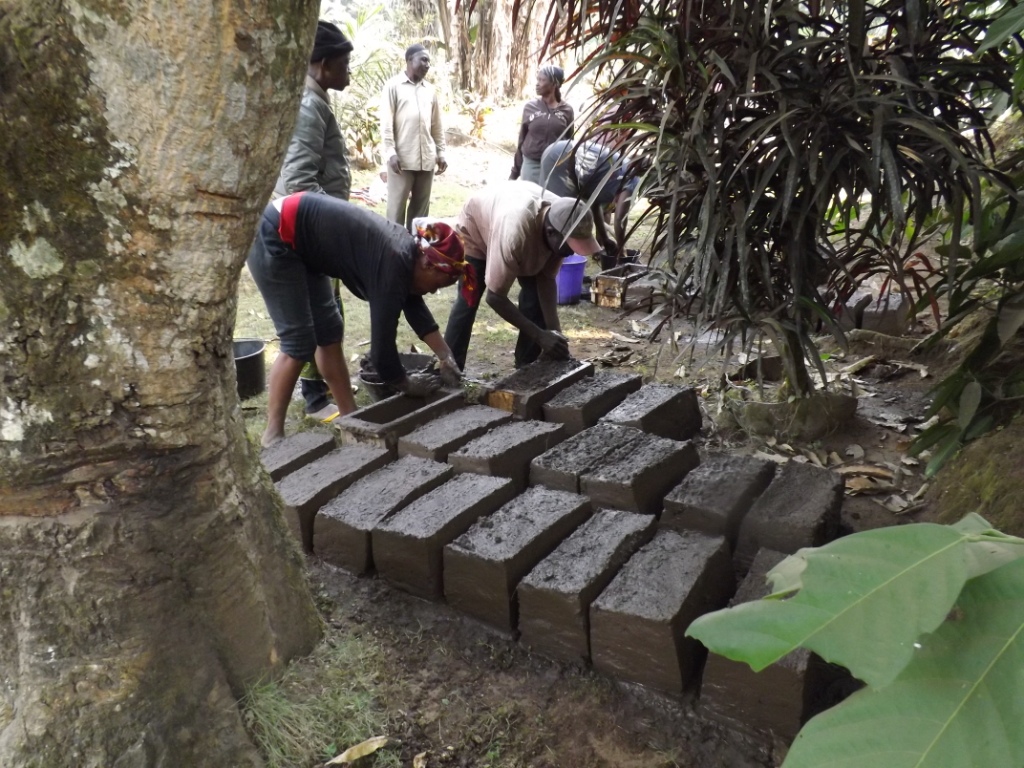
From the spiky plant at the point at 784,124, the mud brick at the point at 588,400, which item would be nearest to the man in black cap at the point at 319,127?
the mud brick at the point at 588,400

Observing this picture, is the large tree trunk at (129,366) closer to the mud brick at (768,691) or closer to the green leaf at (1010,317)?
the mud brick at (768,691)

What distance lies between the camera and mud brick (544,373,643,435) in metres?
→ 3.51

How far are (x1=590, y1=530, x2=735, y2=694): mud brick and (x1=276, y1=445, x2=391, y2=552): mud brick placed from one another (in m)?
1.19

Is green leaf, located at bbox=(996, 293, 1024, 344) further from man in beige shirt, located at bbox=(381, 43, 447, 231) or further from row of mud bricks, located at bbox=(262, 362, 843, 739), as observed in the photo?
man in beige shirt, located at bbox=(381, 43, 447, 231)

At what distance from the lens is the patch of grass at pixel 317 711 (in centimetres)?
180

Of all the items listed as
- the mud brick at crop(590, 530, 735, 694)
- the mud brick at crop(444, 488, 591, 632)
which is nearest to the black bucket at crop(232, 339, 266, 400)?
the mud brick at crop(444, 488, 591, 632)

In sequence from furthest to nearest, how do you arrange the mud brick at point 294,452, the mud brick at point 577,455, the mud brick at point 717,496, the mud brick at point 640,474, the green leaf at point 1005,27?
the mud brick at point 294,452 < the mud brick at point 577,455 < the mud brick at point 640,474 < the mud brick at point 717,496 < the green leaf at point 1005,27

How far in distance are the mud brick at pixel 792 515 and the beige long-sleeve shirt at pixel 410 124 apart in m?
4.44

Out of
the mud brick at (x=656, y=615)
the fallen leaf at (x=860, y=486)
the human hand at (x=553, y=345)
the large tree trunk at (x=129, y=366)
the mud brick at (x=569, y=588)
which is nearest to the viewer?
the large tree trunk at (x=129, y=366)

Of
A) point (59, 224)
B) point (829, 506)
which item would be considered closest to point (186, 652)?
point (59, 224)

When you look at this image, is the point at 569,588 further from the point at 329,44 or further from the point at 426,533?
the point at 329,44

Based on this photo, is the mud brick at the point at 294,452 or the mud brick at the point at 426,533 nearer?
the mud brick at the point at 426,533

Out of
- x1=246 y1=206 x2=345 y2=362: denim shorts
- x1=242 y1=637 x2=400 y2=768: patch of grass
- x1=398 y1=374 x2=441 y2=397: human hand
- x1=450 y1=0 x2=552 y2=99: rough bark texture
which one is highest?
x1=450 y1=0 x2=552 y2=99: rough bark texture

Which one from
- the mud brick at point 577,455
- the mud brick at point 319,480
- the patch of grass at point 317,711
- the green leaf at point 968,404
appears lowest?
the patch of grass at point 317,711
